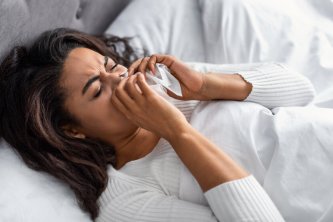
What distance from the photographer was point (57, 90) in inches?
47.2

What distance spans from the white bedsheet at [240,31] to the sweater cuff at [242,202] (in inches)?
21.9

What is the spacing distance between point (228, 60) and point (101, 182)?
0.67 m

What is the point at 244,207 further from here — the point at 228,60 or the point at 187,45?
the point at 187,45

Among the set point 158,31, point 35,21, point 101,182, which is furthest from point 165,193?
point 158,31

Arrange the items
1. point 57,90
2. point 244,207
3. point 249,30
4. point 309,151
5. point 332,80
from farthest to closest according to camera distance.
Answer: point 249,30, point 332,80, point 57,90, point 309,151, point 244,207

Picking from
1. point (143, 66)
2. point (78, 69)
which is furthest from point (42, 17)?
point (143, 66)

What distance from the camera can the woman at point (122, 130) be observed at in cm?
103

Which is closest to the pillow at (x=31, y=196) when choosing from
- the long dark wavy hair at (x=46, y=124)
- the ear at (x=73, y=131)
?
the long dark wavy hair at (x=46, y=124)

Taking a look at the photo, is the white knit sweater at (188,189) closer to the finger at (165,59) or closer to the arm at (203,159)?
the arm at (203,159)

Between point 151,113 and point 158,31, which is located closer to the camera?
point 151,113

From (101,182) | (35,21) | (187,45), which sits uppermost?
(35,21)

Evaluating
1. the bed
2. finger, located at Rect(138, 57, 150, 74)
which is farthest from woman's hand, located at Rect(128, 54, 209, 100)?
the bed

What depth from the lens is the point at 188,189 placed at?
1.12 meters

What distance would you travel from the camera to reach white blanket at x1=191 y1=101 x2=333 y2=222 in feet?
3.48
